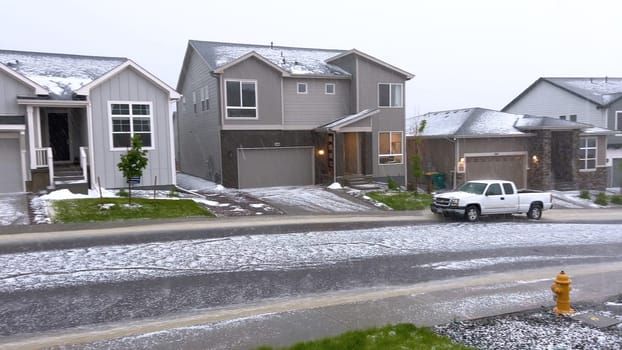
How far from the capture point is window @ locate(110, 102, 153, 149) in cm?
2143

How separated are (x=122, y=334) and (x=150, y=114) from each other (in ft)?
55.4

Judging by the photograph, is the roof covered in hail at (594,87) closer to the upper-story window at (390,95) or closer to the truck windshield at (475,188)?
the upper-story window at (390,95)

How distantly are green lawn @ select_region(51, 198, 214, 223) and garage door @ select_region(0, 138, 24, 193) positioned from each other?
13.7 ft

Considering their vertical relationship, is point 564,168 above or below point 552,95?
below

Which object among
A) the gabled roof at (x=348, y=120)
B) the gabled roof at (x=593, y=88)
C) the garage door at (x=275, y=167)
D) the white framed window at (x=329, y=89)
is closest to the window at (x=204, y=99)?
the garage door at (x=275, y=167)

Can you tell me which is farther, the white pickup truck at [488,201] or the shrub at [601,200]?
the shrub at [601,200]

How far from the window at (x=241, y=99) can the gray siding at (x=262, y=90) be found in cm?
21

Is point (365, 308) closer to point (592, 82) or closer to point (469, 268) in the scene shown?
point (469, 268)

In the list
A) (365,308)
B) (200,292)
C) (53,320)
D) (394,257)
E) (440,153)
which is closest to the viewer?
(53,320)

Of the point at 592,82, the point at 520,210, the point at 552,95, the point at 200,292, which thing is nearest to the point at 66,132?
the point at 200,292

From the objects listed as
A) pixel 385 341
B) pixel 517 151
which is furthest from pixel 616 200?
pixel 385 341

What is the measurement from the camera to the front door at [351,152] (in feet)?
93.9

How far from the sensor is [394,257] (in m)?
11.9

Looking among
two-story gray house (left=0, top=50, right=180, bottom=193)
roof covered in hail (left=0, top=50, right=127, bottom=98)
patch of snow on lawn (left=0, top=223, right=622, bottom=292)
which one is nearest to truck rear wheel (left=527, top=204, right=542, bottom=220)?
patch of snow on lawn (left=0, top=223, right=622, bottom=292)
